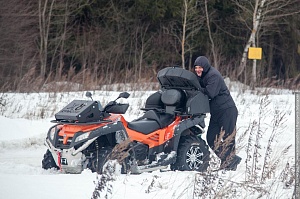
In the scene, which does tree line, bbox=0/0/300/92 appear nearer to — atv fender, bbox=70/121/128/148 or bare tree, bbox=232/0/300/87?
bare tree, bbox=232/0/300/87

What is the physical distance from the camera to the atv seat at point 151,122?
1091 centimetres

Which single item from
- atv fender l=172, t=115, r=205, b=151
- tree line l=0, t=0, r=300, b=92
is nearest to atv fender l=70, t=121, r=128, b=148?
atv fender l=172, t=115, r=205, b=151

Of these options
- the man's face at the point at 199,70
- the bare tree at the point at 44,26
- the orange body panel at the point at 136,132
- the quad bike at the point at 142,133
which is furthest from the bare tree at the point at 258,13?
the orange body panel at the point at 136,132

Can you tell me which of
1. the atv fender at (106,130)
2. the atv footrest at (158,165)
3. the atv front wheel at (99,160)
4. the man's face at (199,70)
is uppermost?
the man's face at (199,70)

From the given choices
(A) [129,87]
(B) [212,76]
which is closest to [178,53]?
(A) [129,87]

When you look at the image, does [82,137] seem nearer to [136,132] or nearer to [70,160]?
[70,160]

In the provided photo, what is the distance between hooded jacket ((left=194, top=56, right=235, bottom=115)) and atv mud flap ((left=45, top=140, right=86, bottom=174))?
7.93 ft

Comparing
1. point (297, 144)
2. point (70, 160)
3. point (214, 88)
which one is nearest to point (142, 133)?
point (70, 160)

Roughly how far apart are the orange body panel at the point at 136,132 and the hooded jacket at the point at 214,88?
718 mm

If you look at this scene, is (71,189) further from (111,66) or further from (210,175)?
(111,66)

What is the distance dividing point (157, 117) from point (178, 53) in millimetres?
26326

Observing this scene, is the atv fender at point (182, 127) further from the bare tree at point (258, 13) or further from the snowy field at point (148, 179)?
the bare tree at point (258, 13)

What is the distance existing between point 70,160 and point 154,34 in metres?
28.1

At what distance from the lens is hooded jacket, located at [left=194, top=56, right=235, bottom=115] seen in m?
11.6
